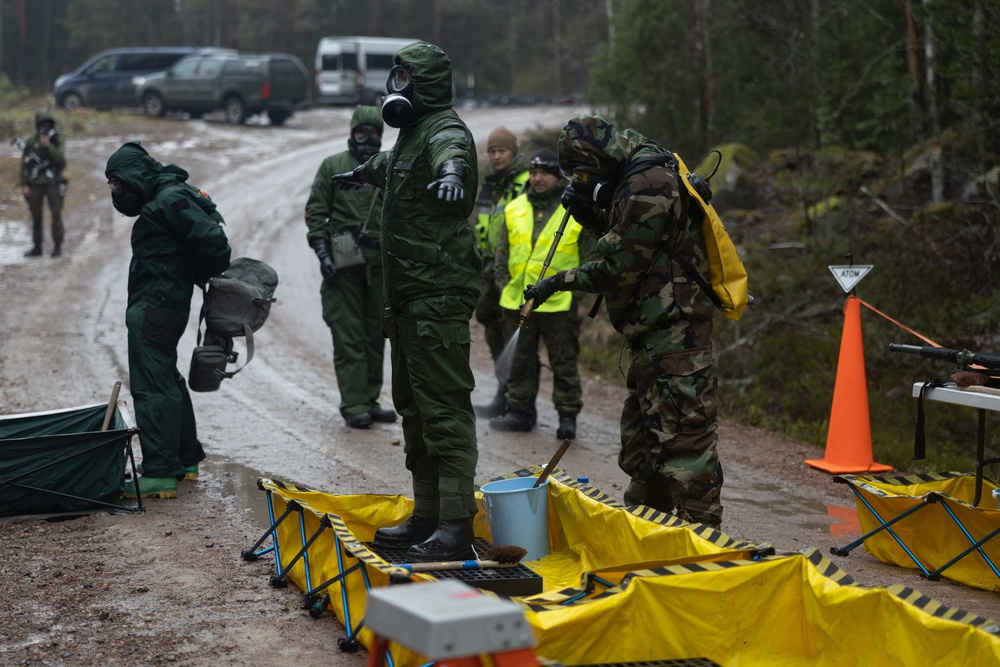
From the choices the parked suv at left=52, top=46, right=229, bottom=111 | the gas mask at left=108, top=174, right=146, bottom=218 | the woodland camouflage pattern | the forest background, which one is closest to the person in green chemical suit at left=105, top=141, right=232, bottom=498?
the gas mask at left=108, top=174, right=146, bottom=218

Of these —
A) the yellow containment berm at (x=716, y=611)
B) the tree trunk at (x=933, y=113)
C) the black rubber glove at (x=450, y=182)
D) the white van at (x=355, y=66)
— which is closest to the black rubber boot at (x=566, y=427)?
the yellow containment berm at (x=716, y=611)

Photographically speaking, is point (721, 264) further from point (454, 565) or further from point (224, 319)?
point (224, 319)

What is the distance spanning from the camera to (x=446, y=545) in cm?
506

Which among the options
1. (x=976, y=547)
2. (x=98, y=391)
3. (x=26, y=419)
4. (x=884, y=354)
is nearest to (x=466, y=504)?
(x=976, y=547)

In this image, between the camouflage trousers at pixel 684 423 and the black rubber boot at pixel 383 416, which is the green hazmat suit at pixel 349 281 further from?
the camouflage trousers at pixel 684 423

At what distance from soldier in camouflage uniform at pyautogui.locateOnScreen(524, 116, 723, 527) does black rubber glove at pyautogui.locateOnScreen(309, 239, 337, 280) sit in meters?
3.62

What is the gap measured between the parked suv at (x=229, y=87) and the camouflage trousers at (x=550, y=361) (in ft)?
73.8

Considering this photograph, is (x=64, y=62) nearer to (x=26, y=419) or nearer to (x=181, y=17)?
(x=181, y=17)

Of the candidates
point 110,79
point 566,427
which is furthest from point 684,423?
point 110,79

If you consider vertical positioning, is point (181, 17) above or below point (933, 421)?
above

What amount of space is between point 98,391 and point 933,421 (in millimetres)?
7400

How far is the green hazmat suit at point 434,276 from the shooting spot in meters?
5.05

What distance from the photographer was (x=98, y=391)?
948 centimetres

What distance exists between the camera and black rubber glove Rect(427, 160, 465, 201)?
15.1 feet
